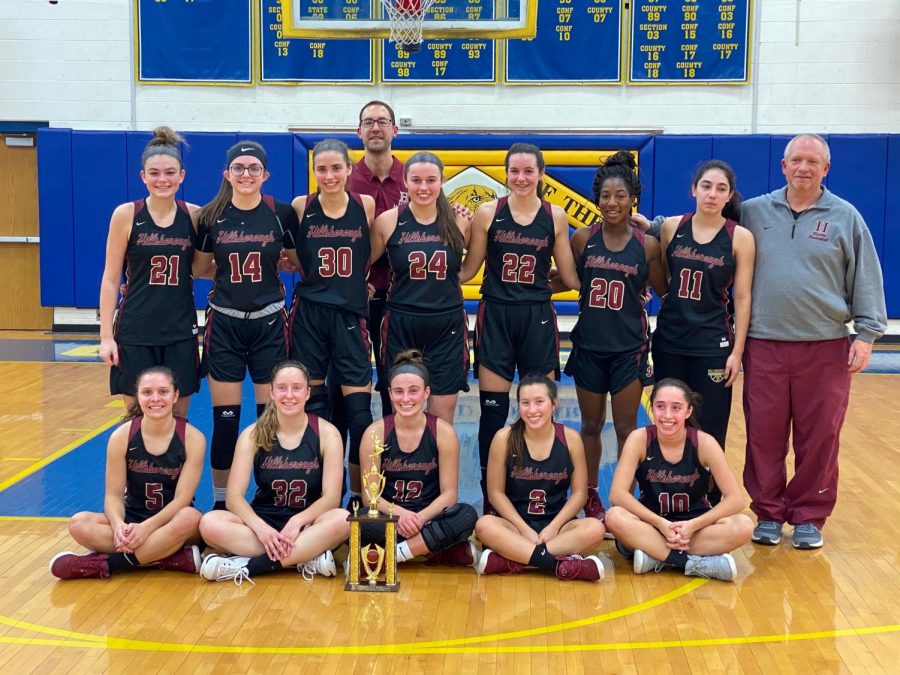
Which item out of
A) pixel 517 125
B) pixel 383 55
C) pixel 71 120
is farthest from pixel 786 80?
pixel 71 120

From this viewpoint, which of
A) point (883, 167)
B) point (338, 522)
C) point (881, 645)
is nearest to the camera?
point (881, 645)

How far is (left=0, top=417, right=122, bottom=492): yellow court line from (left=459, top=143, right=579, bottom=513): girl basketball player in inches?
110

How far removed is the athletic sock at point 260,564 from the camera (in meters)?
4.44

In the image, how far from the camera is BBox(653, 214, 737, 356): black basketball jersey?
495 cm

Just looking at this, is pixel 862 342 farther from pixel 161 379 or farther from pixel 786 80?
pixel 786 80

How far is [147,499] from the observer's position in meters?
4.65

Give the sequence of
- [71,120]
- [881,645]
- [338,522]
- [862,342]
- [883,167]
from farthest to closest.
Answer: [71,120] < [883,167] < [862,342] < [338,522] < [881,645]

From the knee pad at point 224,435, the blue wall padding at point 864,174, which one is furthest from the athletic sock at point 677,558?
the blue wall padding at point 864,174

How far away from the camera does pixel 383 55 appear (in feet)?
38.2

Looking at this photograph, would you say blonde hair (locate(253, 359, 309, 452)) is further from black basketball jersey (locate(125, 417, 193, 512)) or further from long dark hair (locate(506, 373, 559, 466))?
long dark hair (locate(506, 373, 559, 466))

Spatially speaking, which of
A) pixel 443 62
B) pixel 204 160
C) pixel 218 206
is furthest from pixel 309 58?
pixel 218 206

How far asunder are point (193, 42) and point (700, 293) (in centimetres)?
846

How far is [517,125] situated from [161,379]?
25.9ft

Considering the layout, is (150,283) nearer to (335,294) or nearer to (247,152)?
(247,152)
